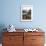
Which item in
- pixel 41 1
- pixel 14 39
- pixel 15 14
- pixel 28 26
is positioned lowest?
pixel 14 39

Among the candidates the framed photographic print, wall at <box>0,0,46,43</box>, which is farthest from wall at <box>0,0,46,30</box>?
the framed photographic print

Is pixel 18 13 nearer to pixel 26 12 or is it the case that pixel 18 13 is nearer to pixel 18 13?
pixel 18 13

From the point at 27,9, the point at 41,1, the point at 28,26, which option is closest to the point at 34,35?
the point at 28,26

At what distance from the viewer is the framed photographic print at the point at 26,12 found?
13.6ft

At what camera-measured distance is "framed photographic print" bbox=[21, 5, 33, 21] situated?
4.14m

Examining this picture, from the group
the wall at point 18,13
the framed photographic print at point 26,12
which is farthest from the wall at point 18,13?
the framed photographic print at point 26,12

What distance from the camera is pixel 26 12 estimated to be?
13.6 ft

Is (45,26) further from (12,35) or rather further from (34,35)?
(12,35)

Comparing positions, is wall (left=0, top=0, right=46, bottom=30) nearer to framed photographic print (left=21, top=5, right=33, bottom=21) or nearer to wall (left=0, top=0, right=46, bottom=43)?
Answer: wall (left=0, top=0, right=46, bottom=43)

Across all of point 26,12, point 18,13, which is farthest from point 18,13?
point 26,12

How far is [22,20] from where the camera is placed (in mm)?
4180

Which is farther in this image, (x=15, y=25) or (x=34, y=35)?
(x=15, y=25)

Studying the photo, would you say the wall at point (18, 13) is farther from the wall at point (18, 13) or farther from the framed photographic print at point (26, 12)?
the framed photographic print at point (26, 12)

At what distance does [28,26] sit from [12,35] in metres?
0.77
